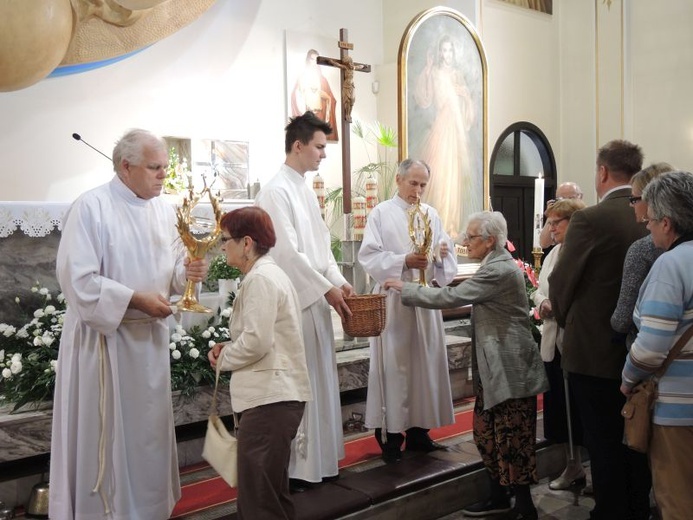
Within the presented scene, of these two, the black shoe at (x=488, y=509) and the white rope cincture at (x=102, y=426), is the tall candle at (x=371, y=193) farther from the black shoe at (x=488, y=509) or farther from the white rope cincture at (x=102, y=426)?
the white rope cincture at (x=102, y=426)

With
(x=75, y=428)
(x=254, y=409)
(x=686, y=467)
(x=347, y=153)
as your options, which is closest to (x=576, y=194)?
(x=347, y=153)

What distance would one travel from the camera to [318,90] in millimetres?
9797

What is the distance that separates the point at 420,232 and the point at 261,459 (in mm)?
2305

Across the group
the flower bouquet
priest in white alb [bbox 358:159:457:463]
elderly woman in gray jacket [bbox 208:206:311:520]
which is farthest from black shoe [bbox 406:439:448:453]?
the flower bouquet

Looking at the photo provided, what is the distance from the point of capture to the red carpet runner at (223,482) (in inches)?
160

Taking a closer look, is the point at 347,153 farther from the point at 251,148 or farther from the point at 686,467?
the point at 686,467

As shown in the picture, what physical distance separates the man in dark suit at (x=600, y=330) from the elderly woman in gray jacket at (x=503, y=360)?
21 cm

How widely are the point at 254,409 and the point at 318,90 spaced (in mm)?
7254

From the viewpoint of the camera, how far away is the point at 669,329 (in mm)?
2898

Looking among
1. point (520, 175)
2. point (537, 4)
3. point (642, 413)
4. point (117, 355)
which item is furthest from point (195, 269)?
point (537, 4)

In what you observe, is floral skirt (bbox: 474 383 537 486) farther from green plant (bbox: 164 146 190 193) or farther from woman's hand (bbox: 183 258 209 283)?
green plant (bbox: 164 146 190 193)

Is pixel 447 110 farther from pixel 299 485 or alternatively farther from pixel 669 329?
pixel 669 329

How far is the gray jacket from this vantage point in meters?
3.89

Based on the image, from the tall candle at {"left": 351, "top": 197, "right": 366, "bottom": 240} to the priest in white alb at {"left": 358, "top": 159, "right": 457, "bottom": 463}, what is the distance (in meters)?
1.54
